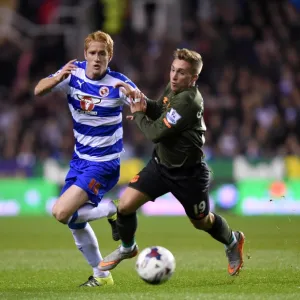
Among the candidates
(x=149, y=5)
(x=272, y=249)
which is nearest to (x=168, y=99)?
(x=272, y=249)

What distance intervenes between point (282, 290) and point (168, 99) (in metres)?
1.88

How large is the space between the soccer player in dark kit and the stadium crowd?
10048 millimetres

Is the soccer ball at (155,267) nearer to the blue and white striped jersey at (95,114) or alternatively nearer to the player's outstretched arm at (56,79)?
the blue and white striped jersey at (95,114)

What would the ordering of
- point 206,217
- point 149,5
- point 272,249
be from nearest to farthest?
point 206,217 < point 272,249 < point 149,5

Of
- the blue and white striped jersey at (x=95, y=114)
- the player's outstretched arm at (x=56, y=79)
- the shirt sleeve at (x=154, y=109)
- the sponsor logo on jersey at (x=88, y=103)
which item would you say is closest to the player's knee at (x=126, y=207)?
the blue and white striped jersey at (x=95, y=114)

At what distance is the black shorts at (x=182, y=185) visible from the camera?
7.56m

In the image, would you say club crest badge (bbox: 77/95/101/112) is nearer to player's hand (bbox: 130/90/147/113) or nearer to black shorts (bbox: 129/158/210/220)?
player's hand (bbox: 130/90/147/113)

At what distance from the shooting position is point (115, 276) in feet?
28.4

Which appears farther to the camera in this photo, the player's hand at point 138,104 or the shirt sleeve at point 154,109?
the shirt sleeve at point 154,109

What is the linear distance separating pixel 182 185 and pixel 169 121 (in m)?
0.62

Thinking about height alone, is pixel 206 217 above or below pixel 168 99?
below

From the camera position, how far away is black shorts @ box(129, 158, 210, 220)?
7.56 m

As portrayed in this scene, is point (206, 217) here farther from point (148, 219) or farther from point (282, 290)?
point (148, 219)

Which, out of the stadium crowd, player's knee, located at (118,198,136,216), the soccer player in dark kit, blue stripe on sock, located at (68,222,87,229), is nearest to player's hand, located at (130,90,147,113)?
the soccer player in dark kit
